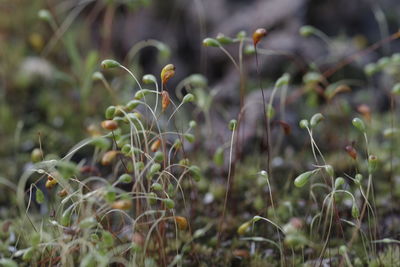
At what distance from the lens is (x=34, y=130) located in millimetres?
2748

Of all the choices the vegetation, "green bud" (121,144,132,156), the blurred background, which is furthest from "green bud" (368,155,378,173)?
the blurred background

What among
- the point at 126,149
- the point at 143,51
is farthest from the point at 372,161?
the point at 143,51

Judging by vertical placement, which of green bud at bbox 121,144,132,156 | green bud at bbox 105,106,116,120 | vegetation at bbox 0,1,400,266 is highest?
green bud at bbox 105,106,116,120

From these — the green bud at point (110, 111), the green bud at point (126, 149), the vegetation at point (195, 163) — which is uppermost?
the green bud at point (110, 111)

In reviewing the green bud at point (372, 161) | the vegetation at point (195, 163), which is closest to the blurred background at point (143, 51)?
the vegetation at point (195, 163)

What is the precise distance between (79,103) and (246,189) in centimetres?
129

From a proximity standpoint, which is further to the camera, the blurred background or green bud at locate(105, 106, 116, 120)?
the blurred background

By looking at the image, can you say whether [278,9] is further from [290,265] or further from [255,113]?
[290,265]

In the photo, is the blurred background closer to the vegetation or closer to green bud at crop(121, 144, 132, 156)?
the vegetation

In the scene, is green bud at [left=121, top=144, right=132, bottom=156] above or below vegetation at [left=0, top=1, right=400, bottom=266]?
above

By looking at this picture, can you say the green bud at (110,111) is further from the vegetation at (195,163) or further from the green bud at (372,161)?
the green bud at (372,161)

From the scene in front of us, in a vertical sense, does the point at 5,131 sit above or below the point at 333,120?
above

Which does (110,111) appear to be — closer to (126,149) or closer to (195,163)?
(126,149)

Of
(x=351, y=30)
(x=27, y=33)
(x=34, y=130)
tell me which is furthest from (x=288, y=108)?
(x=27, y=33)
